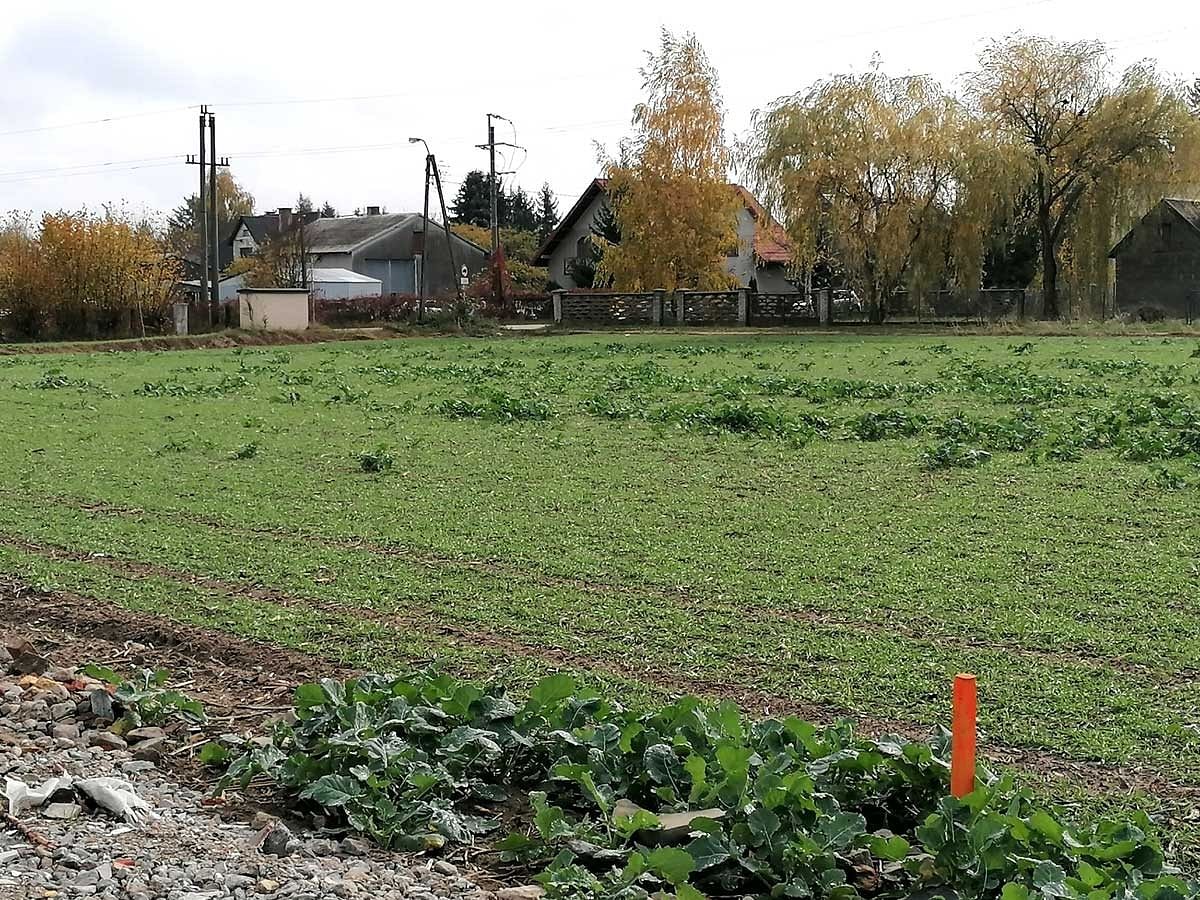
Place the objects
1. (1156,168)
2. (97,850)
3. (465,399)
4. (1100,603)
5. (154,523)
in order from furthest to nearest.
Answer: (1156,168), (465,399), (154,523), (1100,603), (97,850)

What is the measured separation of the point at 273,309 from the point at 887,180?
22681 millimetres

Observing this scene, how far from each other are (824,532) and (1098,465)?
357 centimetres

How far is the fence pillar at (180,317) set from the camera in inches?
1812

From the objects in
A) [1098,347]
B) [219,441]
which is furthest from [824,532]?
[1098,347]

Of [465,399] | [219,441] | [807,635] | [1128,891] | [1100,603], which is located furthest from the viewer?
[465,399]

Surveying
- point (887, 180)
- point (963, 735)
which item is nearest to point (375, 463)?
point (963, 735)

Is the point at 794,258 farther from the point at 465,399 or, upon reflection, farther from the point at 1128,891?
the point at 1128,891

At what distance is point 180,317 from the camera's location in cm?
4634

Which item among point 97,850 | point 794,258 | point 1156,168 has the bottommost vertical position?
point 97,850

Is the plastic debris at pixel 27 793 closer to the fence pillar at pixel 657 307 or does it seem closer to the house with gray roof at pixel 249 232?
the fence pillar at pixel 657 307

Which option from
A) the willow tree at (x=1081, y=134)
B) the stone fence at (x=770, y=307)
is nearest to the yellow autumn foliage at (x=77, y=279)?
the stone fence at (x=770, y=307)

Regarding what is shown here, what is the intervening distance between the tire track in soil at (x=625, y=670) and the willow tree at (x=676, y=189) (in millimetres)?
46611

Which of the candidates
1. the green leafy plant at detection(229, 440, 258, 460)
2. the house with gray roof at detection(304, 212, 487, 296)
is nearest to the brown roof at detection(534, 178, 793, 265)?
the house with gray roof at detection(304, 212, 487, 296)

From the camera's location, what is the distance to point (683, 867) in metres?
3.39
